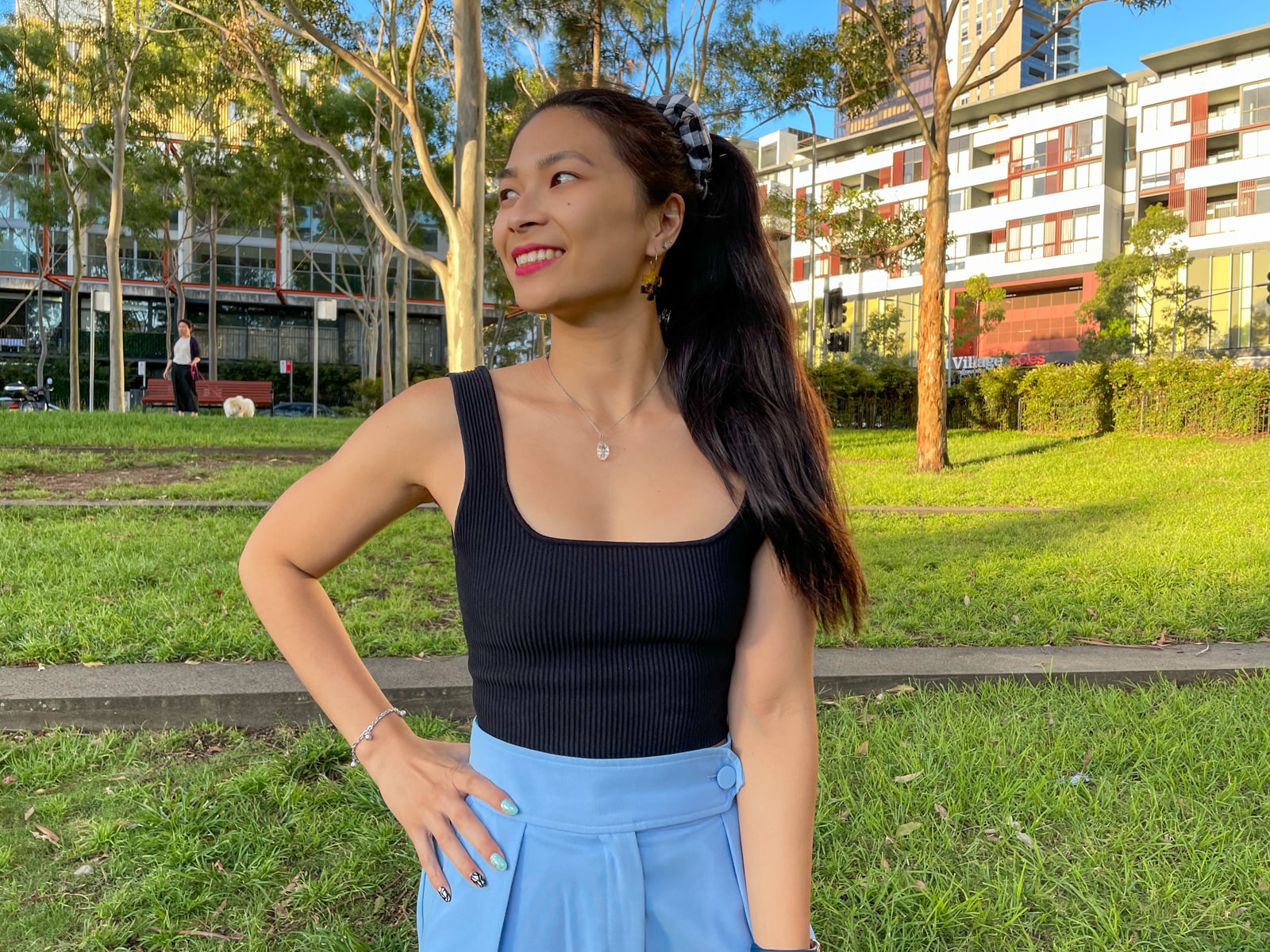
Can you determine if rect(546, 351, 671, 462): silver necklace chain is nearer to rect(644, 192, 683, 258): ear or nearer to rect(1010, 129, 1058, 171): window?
rect(644, 192, 683, 258): ear

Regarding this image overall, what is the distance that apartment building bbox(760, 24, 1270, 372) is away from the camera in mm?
44656

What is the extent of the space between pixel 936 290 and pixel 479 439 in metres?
12.8

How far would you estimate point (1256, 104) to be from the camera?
44.6 m

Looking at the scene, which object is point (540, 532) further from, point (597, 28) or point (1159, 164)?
point (1159, 164)

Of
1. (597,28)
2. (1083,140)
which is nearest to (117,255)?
(597,28)

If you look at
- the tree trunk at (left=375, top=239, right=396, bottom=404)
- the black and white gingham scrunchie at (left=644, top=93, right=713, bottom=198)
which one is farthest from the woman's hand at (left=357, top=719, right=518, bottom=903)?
the tree trunk at (left=375, top=239, right=396, bottom=404)

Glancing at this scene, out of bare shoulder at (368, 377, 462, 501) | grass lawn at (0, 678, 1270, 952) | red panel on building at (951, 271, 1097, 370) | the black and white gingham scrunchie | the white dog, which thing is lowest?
grass lawn at (0, 678, 1270, 952)

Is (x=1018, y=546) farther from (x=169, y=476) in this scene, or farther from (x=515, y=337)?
(x=515, y=337)

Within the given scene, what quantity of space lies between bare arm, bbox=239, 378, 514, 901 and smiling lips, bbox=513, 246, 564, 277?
0.70ft

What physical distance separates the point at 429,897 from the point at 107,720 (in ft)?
9.22

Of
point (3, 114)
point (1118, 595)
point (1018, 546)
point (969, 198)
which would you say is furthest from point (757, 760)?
point (969, 198)

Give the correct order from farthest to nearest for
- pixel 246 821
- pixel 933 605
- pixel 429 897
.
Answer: pixel 933 605, pixel 246 821, pixel 429 897

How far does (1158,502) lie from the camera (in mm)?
9695

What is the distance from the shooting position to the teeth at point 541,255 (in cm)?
155
